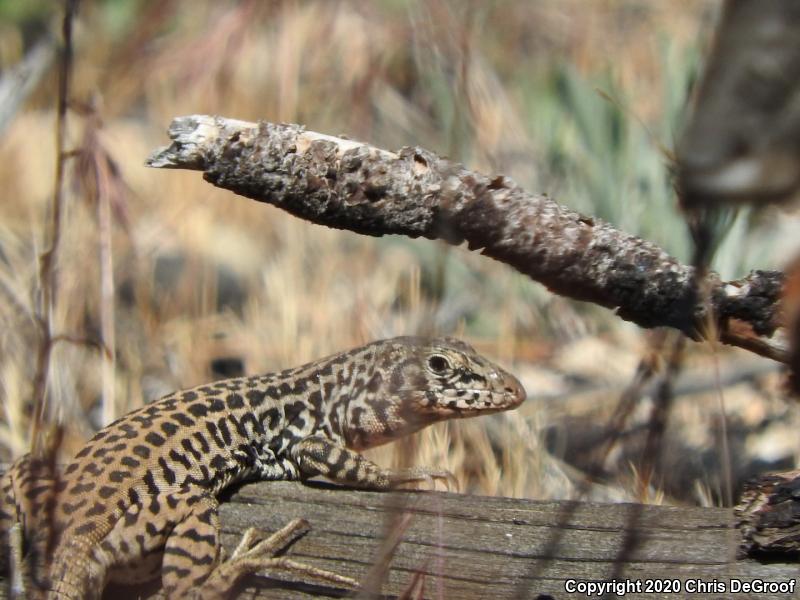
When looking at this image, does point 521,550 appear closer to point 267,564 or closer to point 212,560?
point 267,564

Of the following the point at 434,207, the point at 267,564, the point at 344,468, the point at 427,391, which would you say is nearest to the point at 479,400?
the point at 427,391

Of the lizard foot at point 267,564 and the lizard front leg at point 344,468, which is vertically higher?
the lizard front leg at point 344,468

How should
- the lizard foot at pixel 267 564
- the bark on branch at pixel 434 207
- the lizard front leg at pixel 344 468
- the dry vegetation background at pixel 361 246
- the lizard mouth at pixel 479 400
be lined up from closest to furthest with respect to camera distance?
the bark on branch at pixel 434 207 < the lizard foot at pixel 267 564 < the lizard front leg at pixel 344 468 < the lizard mouth at pixel 479 400 < the dry vegetation background at pixel 361 246

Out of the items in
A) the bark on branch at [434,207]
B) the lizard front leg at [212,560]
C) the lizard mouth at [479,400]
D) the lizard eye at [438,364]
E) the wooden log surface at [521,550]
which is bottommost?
the lizard front leg at [212,560]

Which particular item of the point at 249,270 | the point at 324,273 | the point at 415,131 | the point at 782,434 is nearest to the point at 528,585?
the point at 782,434

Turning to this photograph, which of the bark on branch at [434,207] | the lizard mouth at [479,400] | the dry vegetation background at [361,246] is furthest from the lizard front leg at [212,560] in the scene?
the bark on branch at [434,207]

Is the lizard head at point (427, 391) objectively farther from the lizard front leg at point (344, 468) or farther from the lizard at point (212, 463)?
the lizard front leg at point (344, 468)

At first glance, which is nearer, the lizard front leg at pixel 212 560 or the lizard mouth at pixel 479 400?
the lizard front leg at pixel 212 560
